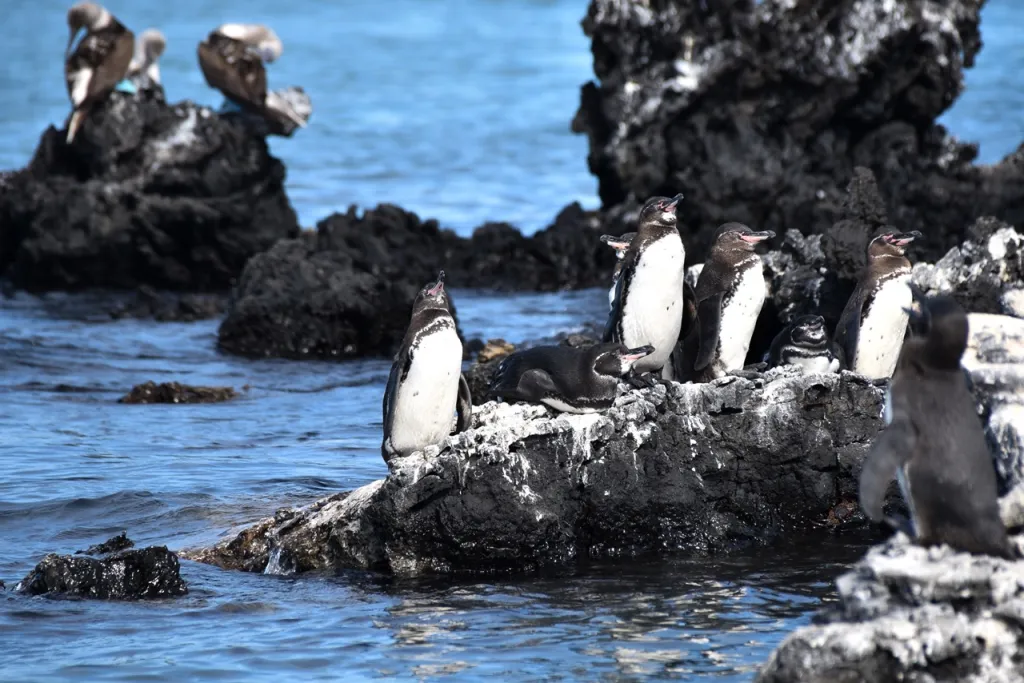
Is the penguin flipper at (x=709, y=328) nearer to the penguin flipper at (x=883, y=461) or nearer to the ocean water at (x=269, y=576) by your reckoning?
the ocean water at (x=269, y=576)

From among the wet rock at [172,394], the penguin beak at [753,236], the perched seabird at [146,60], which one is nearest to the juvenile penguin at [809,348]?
the penguin beak at [753,236]

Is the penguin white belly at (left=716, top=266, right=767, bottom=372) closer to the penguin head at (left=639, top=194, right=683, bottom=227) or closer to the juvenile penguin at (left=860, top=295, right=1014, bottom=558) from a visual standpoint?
the penguin head at (left=639, top=194, right=683, bottom=227)

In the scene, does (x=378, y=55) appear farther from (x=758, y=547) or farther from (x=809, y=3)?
(x=758, y=547)

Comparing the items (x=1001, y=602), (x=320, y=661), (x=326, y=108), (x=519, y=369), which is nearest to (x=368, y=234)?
(x=519, y=369)

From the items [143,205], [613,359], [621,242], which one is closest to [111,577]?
[613,359]

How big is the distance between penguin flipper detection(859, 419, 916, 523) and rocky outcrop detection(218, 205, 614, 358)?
1019 cm

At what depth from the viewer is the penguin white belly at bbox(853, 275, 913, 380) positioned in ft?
26.4

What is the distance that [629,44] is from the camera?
57.5 ft

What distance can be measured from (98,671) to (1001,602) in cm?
329

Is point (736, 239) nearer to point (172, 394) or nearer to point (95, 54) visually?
point (172, 394)

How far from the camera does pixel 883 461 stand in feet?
15.8

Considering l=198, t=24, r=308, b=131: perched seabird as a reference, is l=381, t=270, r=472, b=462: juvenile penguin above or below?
below

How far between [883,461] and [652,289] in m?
3.16

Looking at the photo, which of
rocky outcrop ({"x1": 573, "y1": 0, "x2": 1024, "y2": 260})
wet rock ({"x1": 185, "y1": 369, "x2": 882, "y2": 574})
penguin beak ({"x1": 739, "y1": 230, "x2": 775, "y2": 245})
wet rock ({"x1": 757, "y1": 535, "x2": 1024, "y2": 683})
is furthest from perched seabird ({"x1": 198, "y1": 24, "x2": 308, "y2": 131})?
wet rock ({"x1": 757, "y1": 535, "x2": 1024, "y2": 683})
